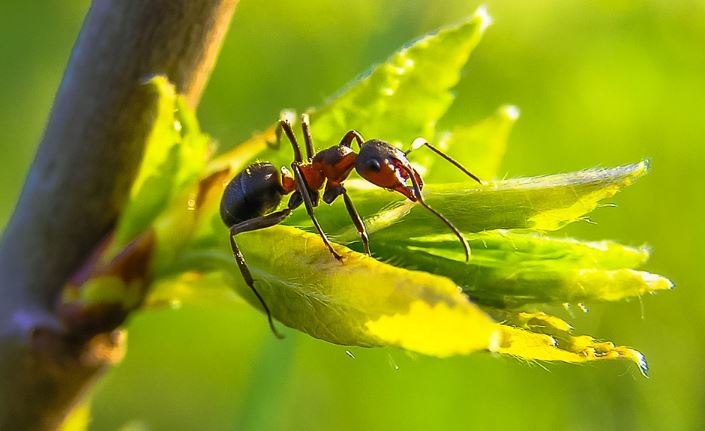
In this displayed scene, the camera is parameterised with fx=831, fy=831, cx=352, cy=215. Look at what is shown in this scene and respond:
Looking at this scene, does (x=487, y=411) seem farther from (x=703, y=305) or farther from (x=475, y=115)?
(x=475, y=115)

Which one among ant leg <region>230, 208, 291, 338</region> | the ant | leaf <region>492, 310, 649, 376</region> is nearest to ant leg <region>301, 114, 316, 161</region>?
the ant

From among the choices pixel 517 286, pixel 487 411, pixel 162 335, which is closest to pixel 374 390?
pixel 487 411

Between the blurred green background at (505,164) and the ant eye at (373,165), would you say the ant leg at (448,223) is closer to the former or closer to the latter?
the ant eye at (373,165)

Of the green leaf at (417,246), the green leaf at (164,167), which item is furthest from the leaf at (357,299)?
the green leaf at (164,167)

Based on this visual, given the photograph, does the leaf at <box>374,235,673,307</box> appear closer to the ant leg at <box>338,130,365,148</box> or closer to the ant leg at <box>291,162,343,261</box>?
the ant leg at <box>291,162,343,261</box>

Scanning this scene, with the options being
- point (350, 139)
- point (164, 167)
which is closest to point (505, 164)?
point (350, 139)

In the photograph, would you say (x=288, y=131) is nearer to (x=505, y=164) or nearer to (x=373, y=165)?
(x=373, y=165)

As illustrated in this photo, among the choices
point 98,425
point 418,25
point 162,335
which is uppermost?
point 418,25
